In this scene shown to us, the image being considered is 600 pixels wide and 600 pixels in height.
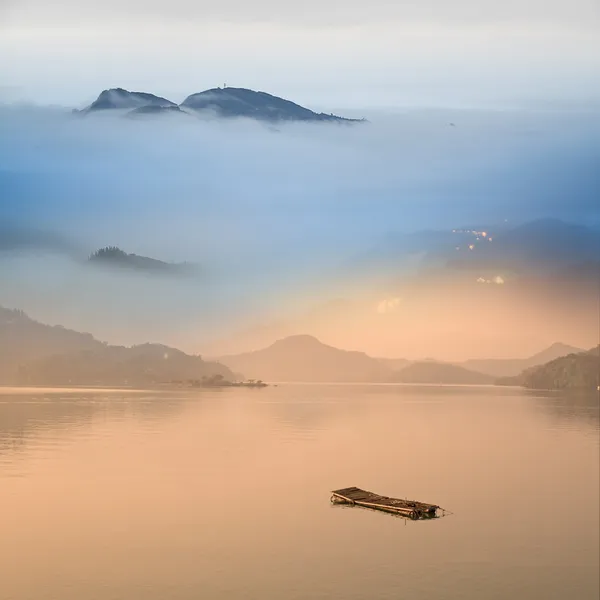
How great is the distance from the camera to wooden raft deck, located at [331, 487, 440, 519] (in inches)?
1965

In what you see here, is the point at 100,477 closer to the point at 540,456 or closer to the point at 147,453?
the point at 147,453

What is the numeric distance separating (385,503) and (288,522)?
776 centimetres

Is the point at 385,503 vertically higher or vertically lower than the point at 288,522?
higher

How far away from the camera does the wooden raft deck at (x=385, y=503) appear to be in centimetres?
4991

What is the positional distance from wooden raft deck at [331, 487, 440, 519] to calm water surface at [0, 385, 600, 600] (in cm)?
125

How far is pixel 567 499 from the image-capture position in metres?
56.0

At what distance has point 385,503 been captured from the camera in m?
52.4

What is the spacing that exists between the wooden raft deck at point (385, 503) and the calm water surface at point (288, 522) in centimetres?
125

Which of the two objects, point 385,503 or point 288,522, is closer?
point 288,522

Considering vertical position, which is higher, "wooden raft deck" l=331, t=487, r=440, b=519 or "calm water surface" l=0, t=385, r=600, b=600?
"wooden raft deck" l=331, t=487, r=440, b=519

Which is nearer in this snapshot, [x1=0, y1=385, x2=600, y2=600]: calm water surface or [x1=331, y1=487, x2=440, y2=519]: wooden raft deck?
[x1=0, y1=385, x2=600, y2=600]: calm water surface

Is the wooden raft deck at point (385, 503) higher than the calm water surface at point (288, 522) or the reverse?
higher

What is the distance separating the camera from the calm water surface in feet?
117

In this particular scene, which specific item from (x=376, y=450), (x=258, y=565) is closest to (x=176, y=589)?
(x=258, y=565)
